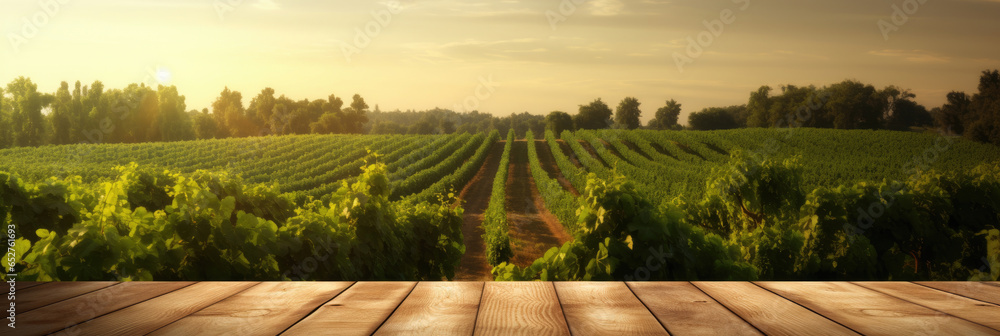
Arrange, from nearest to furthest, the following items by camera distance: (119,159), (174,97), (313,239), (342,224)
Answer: (313,239)
(342,224)
(119,159)
(174,97)

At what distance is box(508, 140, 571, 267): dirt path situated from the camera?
1888cm

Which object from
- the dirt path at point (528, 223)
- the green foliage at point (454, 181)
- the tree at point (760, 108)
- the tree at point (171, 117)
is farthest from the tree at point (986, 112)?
the tree at point (171, 117)

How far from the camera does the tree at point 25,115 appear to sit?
54969mm

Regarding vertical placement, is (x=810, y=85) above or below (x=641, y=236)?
above

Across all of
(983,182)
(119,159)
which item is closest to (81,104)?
(119,159)

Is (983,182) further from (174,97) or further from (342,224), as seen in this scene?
(174,97)

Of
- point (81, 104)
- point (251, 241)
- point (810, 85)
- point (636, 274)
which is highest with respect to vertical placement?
point (810, 85)

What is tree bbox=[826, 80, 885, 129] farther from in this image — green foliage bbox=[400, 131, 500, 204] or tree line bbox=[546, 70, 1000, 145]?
green foliage bbox=[400, 131, 500, 204]

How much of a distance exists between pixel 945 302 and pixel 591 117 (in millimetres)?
87468

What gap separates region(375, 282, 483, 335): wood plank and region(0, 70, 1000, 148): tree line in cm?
5874

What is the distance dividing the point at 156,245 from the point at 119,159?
47.6 meters

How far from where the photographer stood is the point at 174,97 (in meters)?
64.1

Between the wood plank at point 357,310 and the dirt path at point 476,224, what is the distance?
704 centimetres

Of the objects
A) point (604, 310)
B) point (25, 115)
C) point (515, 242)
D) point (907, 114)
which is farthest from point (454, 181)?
point (907, 114)
